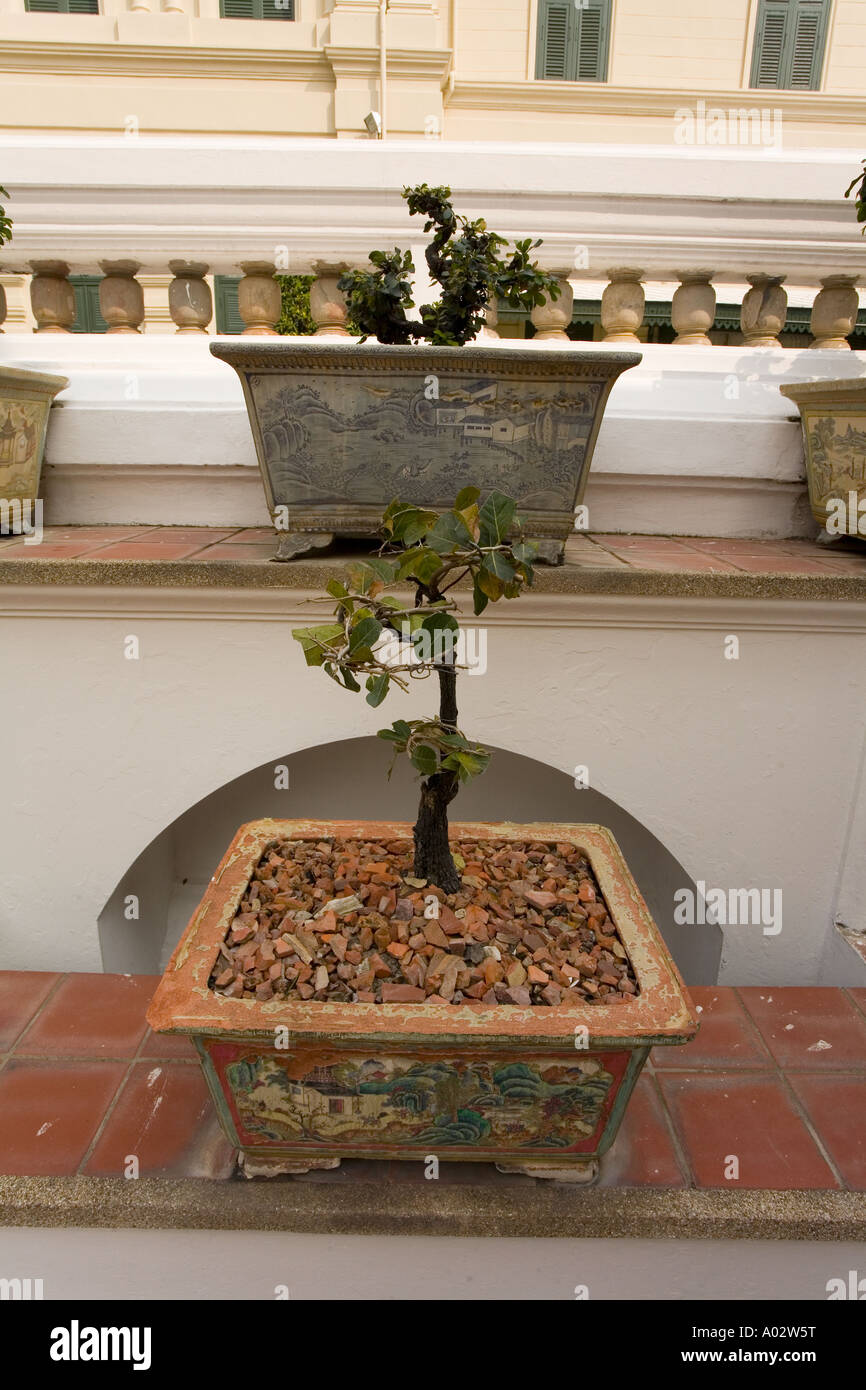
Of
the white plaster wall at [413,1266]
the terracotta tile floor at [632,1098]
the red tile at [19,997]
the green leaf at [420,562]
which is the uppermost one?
the green leaf at [420,562]

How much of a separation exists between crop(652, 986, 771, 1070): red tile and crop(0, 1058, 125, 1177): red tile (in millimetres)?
996

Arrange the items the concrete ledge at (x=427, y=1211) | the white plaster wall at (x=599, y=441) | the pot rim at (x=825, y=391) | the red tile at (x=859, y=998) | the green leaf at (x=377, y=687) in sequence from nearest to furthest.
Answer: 1. the green leaf at (x=377, y=687)
2. the concrete ledge at (x=427, y=1211)
3. the red tile at (x=859, y=998)
4. the pot rim at (x=825, y=391)
5. the white plaster wall at (x=599, y=441)

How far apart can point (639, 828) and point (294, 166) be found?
206 cm

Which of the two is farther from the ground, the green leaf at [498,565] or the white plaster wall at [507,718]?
the green leaf at [498,565]

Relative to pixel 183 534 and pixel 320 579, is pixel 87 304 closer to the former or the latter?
pixel 183 534

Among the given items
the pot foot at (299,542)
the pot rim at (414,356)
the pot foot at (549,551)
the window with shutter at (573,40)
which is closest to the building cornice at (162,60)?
the window with shutter at (573,40)

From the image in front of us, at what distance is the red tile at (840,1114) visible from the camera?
4.43ft

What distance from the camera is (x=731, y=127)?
25.7ft

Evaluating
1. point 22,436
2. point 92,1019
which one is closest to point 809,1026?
point 92,1019

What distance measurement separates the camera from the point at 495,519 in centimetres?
103

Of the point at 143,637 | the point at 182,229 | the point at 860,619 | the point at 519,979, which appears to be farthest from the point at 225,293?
the point at 519,979

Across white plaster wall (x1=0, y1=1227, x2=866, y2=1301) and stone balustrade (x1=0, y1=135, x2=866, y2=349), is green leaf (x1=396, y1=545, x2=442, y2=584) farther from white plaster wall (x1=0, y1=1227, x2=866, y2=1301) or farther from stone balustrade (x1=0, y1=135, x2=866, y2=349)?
stone balustrade (x1=0, y1=135, x2=866, y2=349)

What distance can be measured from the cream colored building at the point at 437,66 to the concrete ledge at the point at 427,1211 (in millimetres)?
8123

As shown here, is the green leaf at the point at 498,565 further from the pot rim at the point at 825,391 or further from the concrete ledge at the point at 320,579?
the pot rim at the point at 825,391
